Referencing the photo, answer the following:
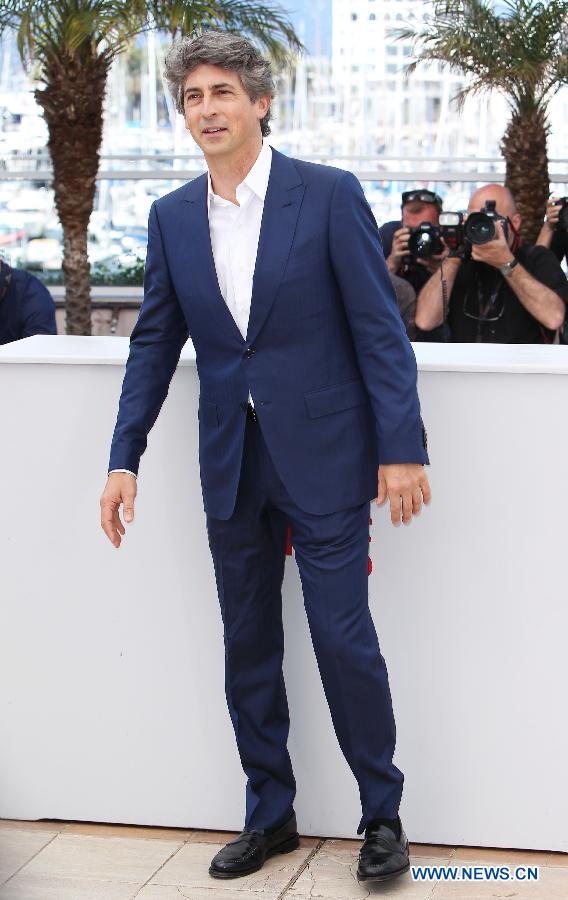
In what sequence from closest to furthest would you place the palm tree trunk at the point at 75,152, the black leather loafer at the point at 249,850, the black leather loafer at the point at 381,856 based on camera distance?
the black leather loafer at the point at 381,856 → the black leather loafer at the point at 249,850 → the palm tree trunk at the point at 75,152

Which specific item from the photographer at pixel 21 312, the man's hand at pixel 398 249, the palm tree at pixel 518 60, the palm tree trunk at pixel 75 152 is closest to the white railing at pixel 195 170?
the palm tree at pixel 518 60

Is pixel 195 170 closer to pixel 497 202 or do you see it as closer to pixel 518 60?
pixel 518 60

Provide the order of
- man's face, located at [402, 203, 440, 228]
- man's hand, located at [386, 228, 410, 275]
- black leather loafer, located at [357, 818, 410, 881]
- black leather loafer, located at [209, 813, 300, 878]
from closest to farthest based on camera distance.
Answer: black leather loafer, located at [357, 818, 410, 881] → black leather loafer, located at [209, 813, 300, 878] → man's hand, located at [386, 228, 410, 275] → man's face, located at [402, 203, 440, 228]

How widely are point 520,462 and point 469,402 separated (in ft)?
0.54

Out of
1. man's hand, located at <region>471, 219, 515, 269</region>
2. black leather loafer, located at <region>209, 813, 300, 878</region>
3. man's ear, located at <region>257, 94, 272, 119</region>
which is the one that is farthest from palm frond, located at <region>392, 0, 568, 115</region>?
black leather loafer, located at <region>209, 813, 300, 878</region>

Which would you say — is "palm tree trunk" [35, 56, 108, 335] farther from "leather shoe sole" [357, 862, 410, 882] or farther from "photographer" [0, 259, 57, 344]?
"leather shoe sole" [357, 862, 410, 882]

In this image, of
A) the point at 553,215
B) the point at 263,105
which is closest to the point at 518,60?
the point at 553,215

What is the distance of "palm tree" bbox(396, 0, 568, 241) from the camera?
434 inches

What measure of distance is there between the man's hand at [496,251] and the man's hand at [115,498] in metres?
2.21

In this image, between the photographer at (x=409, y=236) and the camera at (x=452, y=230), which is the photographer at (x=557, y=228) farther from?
the camera at (x=452, y=230)

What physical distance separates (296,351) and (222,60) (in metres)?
0.57

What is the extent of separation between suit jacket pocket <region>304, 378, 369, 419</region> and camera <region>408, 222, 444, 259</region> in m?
2.67

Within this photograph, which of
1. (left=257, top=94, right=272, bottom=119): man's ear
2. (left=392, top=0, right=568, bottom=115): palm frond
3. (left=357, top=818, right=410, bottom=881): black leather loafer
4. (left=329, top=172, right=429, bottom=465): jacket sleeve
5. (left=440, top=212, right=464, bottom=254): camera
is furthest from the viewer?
(left=392, top=0, right=568, bottom=115): palm frond

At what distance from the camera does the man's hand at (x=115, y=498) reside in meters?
2.69
